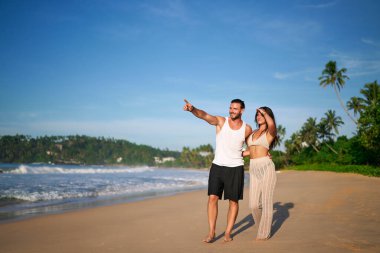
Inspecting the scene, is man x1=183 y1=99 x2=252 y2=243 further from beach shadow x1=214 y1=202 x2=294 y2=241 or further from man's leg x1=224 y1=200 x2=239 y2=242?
beach shadow x1=214 y1=202 x2=294 y2=241

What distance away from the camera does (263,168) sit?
163 inches

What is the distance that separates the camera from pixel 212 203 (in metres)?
4.08

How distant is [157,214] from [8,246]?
3276 millimetres

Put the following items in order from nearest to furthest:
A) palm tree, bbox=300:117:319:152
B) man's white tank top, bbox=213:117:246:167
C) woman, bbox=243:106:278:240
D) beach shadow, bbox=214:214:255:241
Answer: man's white tank top, bbox=213:117:246:167 → woman, bbox=243:106:278:240 → beach shadow, bbox=214:214:255:241 → palm tree, bbox=300:117:319:152

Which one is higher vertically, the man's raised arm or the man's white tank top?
the man's raised arm

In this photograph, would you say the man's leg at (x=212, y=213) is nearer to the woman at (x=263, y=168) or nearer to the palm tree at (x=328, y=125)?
the woman at (x=263, y=168)

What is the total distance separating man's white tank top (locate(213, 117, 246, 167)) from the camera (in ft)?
13.1

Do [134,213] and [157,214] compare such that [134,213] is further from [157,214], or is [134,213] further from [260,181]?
[260,181]

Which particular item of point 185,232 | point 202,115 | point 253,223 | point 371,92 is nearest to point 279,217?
point 253,223

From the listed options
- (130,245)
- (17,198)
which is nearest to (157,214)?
(130,245)

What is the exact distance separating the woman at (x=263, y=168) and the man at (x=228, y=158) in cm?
26

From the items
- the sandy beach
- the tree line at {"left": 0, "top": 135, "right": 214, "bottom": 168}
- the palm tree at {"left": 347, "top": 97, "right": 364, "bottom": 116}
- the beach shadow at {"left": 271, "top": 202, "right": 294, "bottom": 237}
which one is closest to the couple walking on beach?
the sandy beach

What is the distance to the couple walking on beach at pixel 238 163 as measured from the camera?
4.00m

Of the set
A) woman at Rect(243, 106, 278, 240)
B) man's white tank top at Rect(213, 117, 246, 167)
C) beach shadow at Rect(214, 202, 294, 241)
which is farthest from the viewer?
beach shadow at Rect(214, 202, 294, 241)
